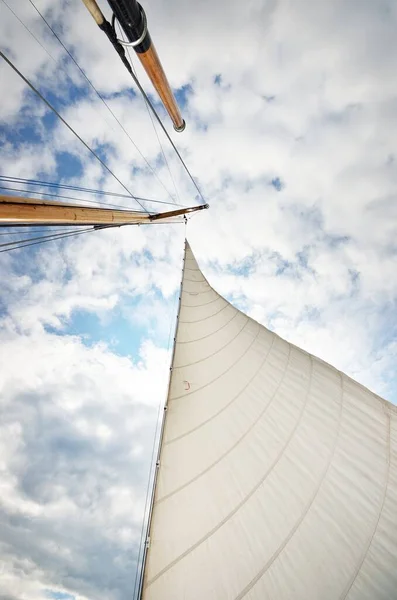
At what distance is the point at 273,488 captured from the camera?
3008 mm

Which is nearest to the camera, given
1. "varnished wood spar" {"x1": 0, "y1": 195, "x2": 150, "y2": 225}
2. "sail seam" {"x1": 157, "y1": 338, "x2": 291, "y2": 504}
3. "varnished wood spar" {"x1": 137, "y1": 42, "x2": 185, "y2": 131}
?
"varnished wood spar" {"x1": 0, "y1": 195, "x2": 150, "y2": 225}

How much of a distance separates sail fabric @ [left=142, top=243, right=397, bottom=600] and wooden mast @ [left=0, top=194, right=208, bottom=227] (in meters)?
2.77

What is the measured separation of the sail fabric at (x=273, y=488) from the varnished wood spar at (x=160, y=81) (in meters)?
4.61

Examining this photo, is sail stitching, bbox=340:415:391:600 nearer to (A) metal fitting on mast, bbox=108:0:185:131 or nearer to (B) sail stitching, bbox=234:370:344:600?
(B) sail stitching, bbox=234:370:344:600

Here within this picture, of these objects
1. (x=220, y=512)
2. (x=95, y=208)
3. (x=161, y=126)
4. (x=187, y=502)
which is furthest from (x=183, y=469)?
(x=161, y=126)

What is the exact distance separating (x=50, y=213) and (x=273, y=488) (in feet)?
14.3

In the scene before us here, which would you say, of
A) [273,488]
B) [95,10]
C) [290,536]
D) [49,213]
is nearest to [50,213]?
[49,213]

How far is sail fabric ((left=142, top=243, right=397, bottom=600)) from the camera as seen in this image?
232 cm

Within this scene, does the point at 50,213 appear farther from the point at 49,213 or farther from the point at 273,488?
the point at 273,488

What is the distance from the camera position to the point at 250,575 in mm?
2361

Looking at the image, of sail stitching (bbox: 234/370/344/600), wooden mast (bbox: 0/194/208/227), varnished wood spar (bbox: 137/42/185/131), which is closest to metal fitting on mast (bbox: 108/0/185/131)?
varnished wood spar (bbox: 137/42/185/131)

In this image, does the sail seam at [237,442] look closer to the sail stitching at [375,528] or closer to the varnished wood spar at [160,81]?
the sail stitching at [375,528]

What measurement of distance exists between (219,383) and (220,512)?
1.91 meters

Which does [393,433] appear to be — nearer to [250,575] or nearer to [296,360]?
[296,360]
